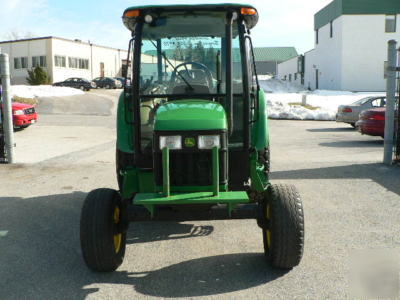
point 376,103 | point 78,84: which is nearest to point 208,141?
point 376,103

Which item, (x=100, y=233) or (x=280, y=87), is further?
(x=280, y=87)

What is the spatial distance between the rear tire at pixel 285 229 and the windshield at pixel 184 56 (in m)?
1.34

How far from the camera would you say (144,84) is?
542 cm

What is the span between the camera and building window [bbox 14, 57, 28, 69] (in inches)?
2175

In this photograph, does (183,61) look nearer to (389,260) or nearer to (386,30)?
(389,260)

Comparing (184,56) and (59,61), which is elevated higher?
(59,61)

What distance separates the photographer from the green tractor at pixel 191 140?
14.0ft

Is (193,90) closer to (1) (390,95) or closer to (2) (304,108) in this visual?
(1) (390,95)

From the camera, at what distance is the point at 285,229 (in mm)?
4234

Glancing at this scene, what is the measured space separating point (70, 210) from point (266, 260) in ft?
11.1

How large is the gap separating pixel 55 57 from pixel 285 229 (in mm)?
52988

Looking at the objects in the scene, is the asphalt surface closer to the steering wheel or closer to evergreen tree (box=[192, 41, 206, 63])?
the steering wheel

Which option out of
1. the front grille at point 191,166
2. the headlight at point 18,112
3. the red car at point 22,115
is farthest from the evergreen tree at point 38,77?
the front grille at point 191,166

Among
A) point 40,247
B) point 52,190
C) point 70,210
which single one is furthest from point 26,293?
point 52,190
